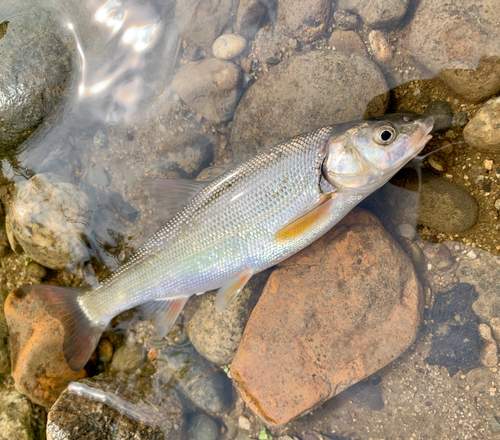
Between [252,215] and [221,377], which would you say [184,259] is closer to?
[252,215]

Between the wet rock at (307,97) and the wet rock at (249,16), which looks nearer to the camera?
the wet rock at (307,97)

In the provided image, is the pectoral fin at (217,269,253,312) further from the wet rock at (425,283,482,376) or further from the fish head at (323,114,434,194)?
the wet rock at (425,283,482,376)

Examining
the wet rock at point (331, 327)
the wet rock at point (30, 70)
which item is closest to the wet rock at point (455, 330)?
the wet rock at point (331, 327)

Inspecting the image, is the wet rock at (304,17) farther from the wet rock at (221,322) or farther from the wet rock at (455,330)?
the wet rock at (455,330)

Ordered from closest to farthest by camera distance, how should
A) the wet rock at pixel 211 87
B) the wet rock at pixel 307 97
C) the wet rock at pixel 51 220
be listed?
the wet rock at pixel 307 97
the wet rock at pixel 51 220
the wet rock at pixel 211 87

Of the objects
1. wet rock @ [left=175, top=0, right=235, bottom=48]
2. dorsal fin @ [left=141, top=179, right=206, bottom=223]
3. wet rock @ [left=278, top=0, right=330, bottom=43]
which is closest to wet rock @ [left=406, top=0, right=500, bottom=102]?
wet rock @ [left=278, top=0, right=330, bottom=43]

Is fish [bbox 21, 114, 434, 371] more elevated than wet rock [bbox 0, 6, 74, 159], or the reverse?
wet rock [bbox 0, 6, 74, 159]
